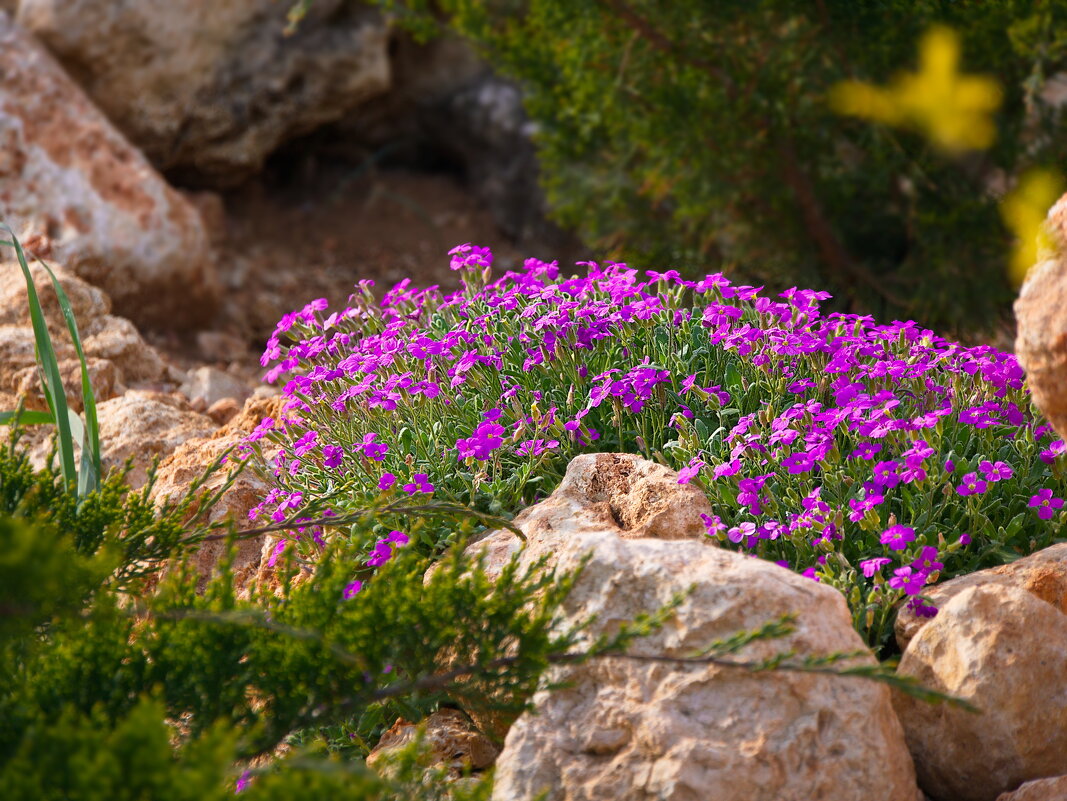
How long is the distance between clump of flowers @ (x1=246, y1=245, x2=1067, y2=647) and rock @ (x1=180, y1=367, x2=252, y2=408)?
95cm

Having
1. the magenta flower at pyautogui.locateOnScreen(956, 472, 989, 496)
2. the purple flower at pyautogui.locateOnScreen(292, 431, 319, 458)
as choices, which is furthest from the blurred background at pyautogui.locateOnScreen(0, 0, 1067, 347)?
the purple flower at pyautogui.locateOnScreen(292, 431, 319, 458)

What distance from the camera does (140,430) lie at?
3.31 meters

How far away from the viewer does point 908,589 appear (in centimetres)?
214

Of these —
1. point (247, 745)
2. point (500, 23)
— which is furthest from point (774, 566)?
point (500, 23)

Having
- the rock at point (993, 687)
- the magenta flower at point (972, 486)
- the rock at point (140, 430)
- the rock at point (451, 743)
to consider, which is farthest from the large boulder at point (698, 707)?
the rock at point (140, 430)

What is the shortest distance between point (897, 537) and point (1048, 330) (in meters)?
0.51

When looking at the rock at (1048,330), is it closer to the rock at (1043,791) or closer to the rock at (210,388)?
the rock at (1043,791)

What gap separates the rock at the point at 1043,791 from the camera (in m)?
1.86

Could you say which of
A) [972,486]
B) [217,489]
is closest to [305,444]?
[217,489]

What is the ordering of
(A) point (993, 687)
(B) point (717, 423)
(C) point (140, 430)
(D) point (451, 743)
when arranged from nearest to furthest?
1. (A) point (993, 687)
2. (D) point (451, 743)
3. (B) point (717, 423)
4. (C) point (140, 430)

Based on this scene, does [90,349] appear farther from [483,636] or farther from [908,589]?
[908,589]

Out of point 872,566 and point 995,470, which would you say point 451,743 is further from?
point 995,470

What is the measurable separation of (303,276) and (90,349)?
113 inches

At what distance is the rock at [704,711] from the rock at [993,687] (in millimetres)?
147
